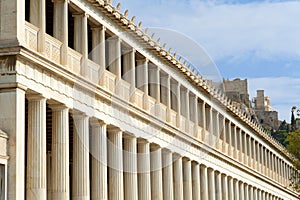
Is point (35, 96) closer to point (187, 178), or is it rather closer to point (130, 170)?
point (130, 170)

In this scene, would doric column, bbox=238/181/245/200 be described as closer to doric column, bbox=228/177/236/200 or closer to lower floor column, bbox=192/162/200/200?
doric column, bbox=228/177/236/200

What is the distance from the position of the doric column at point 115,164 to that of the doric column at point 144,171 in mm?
4643

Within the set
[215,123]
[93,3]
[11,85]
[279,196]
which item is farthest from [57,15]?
[279,196]

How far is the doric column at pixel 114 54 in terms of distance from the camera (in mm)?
43531

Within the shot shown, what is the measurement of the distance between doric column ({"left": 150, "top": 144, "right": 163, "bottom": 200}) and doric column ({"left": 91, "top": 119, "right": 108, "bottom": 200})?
10022 mm

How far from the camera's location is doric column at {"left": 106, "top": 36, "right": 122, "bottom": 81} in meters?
43.5

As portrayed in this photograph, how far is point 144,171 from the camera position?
47.3 m

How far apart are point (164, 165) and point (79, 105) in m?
16.4

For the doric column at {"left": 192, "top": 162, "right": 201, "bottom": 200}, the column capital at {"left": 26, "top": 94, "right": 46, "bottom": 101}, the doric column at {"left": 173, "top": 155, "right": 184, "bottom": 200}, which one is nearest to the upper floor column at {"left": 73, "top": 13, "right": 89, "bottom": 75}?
the column capital at {"left": 26, "top": 94, "right": 46, "bottom": 101}

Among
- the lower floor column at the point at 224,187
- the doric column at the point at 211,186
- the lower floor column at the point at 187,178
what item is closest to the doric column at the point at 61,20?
the lower floor column at the point at 187,178

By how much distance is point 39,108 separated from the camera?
1294 inches

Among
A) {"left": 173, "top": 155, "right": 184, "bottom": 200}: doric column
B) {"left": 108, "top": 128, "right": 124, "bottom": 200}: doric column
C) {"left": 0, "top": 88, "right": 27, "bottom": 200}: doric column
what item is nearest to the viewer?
{"left": 0, "top": 88, "right": 27, "bottom": 200}: doric column

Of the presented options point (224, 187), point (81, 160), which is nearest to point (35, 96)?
point (81, 160)

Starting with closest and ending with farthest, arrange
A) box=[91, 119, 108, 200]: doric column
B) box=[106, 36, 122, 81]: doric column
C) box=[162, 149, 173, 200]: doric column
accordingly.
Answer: box=[91, 119, 108, 200]: doric column < box=[106, 36, 122, 81]: doric column < box=[162, 149, 173, 200]: doric column
